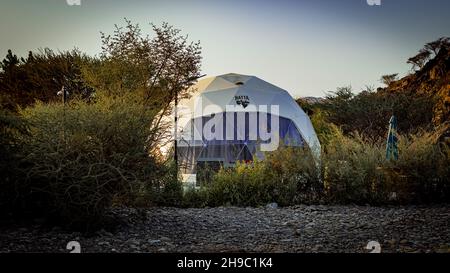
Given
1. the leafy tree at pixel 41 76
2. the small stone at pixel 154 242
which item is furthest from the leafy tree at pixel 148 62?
the small stone at pixel 154 242

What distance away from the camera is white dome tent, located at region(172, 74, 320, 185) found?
1616 cm

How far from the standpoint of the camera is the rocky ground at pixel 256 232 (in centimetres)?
477

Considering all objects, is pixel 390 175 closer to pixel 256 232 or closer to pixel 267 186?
pixel 267 186

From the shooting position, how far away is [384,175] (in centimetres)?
863

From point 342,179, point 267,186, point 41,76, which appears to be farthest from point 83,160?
point 41,76

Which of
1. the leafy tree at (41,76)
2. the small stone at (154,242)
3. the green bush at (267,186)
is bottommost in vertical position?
the small stone at (154,242)

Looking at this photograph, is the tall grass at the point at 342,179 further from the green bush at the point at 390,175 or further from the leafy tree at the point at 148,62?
the leafy tree at the point at 148,62

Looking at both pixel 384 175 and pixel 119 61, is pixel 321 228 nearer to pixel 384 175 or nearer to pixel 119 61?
pixel 384 175

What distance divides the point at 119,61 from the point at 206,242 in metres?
9.17

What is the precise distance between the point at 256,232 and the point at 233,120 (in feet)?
35.7

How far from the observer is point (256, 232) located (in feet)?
19.7

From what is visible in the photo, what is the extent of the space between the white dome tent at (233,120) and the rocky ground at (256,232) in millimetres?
7924

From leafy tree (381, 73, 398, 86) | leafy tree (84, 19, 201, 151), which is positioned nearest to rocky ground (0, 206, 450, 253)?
leafy tree (84, 19, 201, 151)
